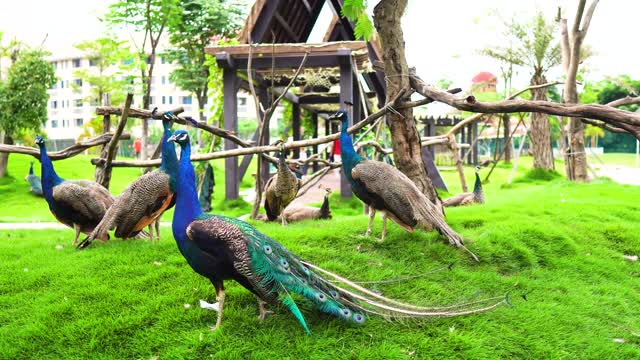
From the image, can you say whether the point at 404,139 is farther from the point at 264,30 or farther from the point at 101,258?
the point at 264,30

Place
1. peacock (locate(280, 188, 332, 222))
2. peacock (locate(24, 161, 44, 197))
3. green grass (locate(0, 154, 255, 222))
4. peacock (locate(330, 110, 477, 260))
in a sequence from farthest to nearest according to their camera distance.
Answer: peacock (locate(24, 161, 44, 197)) → green grass (locate(0, 154, 255, 222)) → peacock (locate(280, 188, 332, 222)) → peacock (locate(330, 110, 477, 260))

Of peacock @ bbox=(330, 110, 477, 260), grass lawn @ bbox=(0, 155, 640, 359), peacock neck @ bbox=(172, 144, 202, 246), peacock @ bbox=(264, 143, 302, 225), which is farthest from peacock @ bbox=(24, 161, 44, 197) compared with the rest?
peacock neck @ bbox=(172, 144, 202, 246)

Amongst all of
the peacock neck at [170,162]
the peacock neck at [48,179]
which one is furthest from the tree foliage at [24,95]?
the peacock neck at [170,162]

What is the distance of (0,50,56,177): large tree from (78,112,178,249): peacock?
1323 centimetres

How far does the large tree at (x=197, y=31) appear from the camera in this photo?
19234 millimetres

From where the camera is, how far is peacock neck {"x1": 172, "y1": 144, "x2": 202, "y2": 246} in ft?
11.8

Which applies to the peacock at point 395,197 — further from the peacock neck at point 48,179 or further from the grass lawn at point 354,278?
the peacock neck at point 48,179

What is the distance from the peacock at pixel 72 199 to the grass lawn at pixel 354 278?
1.20ft

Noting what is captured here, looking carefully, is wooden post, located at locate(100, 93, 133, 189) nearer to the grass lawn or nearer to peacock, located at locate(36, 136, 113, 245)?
peacock, located at locate(36, 136, 113, 245)

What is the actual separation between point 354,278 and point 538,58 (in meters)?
17.1

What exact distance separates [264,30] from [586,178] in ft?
29.7

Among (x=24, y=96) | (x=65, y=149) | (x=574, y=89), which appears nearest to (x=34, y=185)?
(x=24, y=96)

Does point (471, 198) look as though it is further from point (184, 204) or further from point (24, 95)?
point (24, 95)

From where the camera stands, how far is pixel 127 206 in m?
5.09
